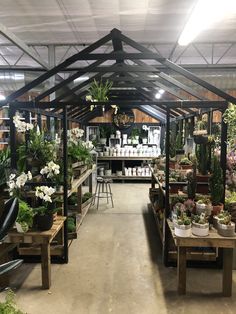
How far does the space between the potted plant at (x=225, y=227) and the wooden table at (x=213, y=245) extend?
0.04 meters

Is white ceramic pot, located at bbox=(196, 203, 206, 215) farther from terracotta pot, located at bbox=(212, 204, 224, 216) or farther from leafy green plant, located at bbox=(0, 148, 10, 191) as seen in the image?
leafy green plant, located at bbox=(0, 148, 10, 191)

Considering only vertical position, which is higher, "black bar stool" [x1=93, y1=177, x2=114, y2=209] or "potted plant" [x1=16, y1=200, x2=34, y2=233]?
"potted plant" [x1=16, y1=200, x2=34, y2=233]

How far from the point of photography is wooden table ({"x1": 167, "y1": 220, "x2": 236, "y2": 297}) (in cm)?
302

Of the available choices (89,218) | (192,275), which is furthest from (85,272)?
(89,218)

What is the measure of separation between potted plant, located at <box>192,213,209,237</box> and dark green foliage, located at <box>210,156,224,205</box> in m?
0.48

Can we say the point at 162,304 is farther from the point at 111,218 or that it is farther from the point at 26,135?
the point at 111,218

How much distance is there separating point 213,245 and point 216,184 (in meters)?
0.78

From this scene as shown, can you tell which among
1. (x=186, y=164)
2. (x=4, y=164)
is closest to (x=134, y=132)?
(x=186, y=164)

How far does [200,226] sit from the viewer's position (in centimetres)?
307

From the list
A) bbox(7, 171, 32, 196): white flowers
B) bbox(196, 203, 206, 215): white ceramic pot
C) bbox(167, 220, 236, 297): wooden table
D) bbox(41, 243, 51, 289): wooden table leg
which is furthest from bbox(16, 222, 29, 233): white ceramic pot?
bbox(196, 203, 206, 215): white ceramic pot

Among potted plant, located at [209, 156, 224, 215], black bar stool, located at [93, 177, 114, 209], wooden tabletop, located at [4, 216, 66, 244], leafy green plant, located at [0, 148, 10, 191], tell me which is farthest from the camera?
black bar stool, located at [93, 177, 114, 209]

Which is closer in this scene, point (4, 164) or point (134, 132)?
point (4, 164)

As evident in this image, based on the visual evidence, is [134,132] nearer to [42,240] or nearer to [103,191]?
[103,191]

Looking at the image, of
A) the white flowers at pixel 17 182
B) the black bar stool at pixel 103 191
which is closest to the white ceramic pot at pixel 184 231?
the white flowers at pixel 17 182
